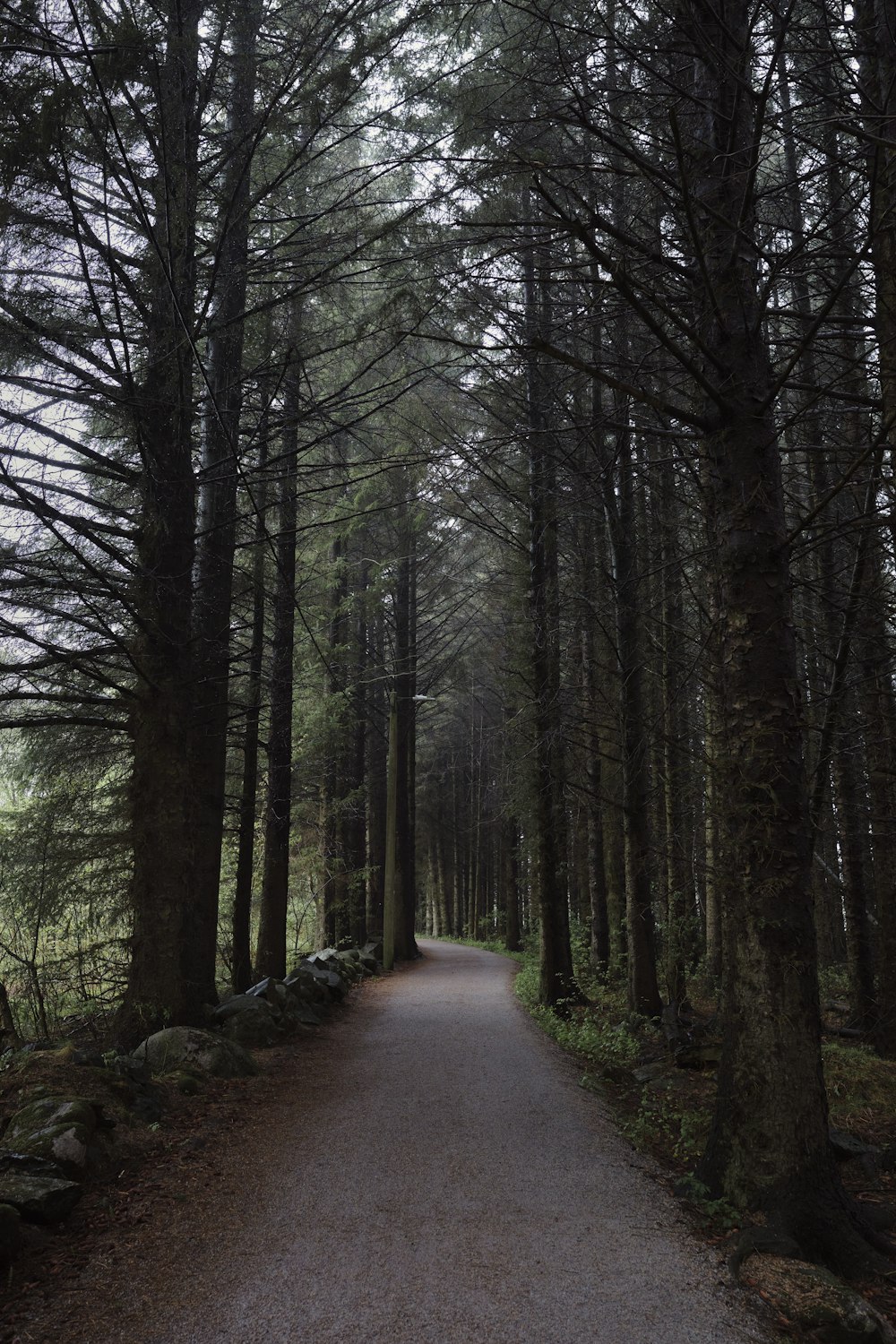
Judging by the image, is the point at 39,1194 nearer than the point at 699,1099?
Yes

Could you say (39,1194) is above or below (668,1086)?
above

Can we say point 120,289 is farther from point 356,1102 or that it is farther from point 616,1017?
point 616,1017

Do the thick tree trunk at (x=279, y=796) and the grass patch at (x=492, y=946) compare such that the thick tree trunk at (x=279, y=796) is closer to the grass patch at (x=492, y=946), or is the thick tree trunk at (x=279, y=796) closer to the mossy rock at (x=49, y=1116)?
the mossy rock at (x=49, y=1116)

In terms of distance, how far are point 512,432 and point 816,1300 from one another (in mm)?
7943

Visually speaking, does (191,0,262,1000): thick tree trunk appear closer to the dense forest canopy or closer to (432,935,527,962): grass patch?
the dense forest canopy

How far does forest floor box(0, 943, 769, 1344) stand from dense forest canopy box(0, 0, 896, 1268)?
787 mm

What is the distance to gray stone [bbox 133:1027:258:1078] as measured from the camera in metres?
6.32

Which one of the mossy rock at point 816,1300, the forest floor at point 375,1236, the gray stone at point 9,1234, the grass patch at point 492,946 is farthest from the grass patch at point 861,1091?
the grass patch at point 492,946

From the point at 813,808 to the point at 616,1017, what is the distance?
24.3ft

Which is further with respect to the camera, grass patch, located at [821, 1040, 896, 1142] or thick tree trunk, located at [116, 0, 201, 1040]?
thick tree trunk, located at [116, 0, 201, 1040]

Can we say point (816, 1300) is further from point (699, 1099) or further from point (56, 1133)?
point (56, 1133)

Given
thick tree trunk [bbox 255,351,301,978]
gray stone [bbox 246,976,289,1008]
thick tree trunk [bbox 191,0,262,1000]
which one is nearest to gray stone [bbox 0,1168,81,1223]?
thick tree trunk [bbox 191,0,262,1000]

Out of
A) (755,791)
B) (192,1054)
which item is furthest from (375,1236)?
(192,1054)

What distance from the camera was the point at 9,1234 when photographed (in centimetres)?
336
